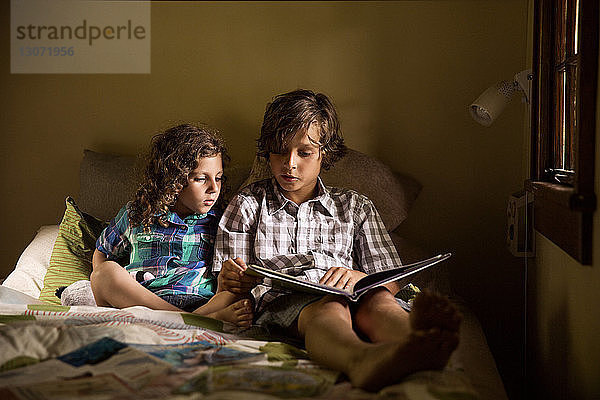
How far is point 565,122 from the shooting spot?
1.59 m

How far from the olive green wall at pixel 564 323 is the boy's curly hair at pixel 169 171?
0.99 meters

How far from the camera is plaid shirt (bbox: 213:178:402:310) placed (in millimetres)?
1810

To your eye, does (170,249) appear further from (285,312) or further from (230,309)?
(285,312)

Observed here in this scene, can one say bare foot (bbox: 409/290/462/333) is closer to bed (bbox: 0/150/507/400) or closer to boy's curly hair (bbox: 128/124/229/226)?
bed (bbox: 0/150/507/400)

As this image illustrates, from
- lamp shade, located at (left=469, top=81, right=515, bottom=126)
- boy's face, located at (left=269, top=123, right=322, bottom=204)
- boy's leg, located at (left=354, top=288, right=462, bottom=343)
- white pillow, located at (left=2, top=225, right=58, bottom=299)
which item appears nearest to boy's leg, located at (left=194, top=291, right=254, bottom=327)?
boy's leg, located at (left=354, top=288, right=462, bottom=343)

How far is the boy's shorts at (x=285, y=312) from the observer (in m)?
1.50

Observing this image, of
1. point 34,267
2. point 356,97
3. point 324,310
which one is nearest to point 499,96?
point 356,97

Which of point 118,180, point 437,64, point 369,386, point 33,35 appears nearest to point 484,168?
point 437,64

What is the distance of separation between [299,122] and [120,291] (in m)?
0.68

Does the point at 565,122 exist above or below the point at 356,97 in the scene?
below

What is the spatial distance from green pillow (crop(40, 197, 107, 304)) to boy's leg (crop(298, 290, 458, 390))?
98cm

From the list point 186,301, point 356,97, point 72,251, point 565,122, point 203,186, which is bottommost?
point 186,301

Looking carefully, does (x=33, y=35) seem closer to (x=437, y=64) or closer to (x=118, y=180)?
(x=118, y=180)

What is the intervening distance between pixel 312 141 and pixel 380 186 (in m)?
A: 0.41
